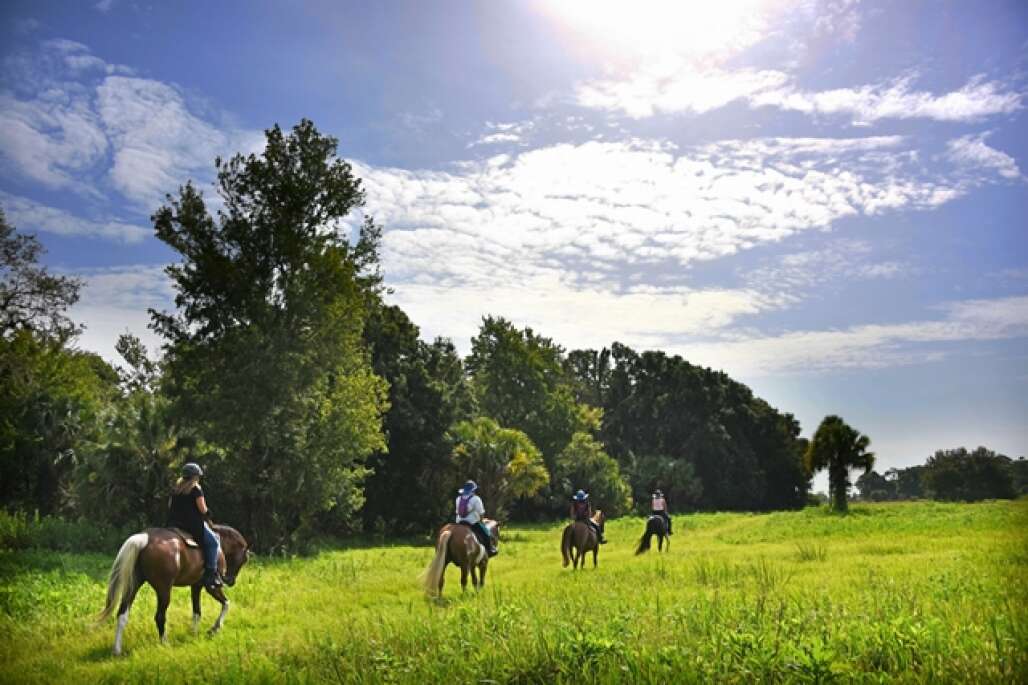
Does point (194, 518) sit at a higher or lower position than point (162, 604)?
higher

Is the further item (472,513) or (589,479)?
(589,479)

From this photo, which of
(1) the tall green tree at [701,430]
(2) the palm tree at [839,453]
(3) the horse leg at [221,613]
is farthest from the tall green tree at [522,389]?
(3) the horse leg at [221,613]

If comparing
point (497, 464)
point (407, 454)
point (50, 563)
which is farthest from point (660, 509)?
point (407, 454)

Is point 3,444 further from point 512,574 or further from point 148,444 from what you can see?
point 512,574

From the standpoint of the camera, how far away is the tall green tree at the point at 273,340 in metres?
26.9

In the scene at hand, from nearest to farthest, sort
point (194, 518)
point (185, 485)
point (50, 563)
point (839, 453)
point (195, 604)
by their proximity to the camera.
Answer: point (185, 485), point (194, 518), point (195, 604), point (50, 563), point (839, 453)

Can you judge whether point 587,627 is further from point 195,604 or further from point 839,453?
point 839,453

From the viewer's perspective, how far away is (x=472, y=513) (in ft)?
50.5

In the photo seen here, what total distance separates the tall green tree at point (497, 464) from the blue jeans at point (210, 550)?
2631cm

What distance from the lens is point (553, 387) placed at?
61875 mm

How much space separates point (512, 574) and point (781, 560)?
7.26 meters

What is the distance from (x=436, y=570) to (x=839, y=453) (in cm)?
4408

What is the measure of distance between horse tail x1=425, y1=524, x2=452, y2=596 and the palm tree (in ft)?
139

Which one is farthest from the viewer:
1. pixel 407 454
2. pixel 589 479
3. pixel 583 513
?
pixel 589 479
